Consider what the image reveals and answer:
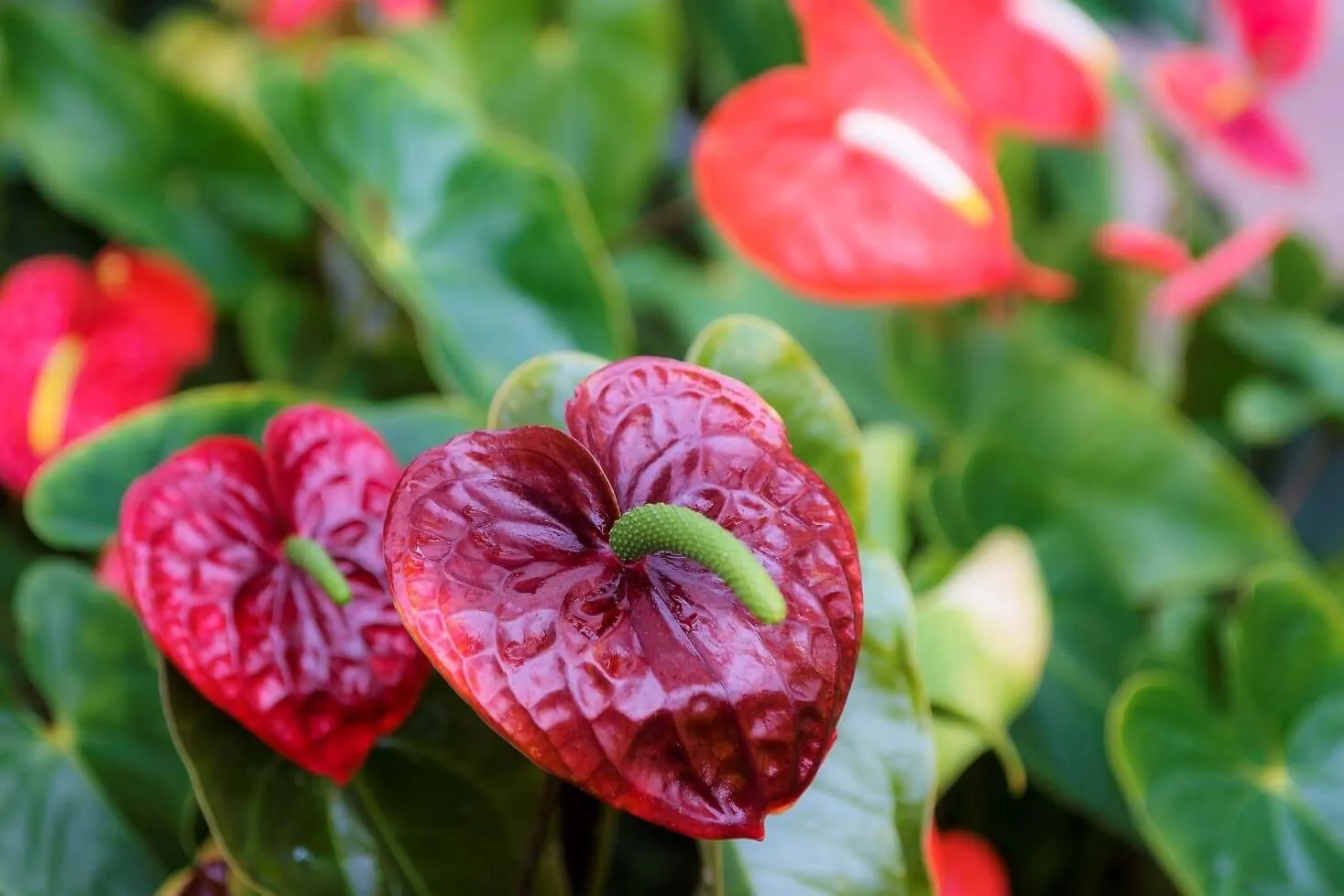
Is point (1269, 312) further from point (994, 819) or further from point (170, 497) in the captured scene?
point (170, 497)

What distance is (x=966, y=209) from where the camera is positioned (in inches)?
24.2

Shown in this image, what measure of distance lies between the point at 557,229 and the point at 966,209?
24 centimetres

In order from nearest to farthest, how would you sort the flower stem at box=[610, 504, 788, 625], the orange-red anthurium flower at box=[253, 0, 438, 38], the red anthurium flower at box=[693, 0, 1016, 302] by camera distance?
the flower stem at box=[610, 504, 788, 625] < the red anthurium flower at box=[693, 0, 1016, 302] < the orange-red anthurium flower at box=[253, 0, 438, 38]

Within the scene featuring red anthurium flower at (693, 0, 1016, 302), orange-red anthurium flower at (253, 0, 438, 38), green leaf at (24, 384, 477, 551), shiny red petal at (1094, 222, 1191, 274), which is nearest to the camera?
green leaf at (24, 384, 477, 551)

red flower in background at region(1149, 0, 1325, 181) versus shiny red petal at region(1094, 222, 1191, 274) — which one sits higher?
red flower in background at region(1149, 0, 1325, 181)

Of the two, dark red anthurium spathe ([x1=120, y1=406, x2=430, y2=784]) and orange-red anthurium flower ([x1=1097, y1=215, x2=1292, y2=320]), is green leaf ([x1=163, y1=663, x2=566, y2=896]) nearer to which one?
dark red anthurium spathe ([x1=120, y1=406, x2=430, y2=784])

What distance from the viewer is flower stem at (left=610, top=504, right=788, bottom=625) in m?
0.25

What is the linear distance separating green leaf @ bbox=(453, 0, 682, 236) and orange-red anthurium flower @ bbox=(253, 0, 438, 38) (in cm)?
6

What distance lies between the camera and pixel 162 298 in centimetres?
79

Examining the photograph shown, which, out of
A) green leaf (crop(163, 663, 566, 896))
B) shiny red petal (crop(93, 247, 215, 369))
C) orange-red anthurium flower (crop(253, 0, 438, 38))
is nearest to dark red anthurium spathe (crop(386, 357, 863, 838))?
green leaf (crop(163, 663, 566, 896))

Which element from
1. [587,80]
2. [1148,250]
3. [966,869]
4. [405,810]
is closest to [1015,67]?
[1148,250]

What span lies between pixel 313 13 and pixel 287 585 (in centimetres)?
67

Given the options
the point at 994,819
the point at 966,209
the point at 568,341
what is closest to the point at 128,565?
the point at 568,341

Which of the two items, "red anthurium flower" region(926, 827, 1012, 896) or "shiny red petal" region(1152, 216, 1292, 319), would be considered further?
"shiny red petal" region(1152, 216, 1292, 319)
